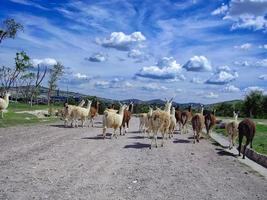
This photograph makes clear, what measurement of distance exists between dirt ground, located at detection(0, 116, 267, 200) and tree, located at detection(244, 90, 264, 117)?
81428 millimetres

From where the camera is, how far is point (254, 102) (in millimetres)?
99750

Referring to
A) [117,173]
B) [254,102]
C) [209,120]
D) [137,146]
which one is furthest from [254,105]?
[117,173]

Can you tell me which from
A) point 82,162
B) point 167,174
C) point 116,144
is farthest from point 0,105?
point 167,174

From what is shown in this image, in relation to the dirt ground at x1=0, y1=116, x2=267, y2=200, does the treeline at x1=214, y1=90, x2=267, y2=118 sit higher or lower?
higher

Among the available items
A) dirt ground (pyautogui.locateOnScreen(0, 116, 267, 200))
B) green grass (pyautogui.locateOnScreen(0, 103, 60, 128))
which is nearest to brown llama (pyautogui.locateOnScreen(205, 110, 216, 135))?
dirt ground (pyautogui.locateOnScreen(0, 116, 267, 200))

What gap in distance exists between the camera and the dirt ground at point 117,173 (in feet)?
35.4

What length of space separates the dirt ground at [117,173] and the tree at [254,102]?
267 feet

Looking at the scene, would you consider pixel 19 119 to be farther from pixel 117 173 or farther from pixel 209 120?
pixel 117 173

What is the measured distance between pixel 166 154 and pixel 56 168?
654 centimetres

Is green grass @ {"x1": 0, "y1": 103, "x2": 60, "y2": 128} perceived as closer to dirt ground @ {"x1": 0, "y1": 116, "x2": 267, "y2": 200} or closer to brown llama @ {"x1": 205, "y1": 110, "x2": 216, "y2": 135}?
dirt ground @ {"x1": 0, "y1": 116, "x2": 267, "y2": 200}

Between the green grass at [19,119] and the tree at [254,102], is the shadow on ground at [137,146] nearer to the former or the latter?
the green grass at [19,119]

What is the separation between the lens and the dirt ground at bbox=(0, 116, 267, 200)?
10.8m

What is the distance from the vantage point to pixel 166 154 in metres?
18.8

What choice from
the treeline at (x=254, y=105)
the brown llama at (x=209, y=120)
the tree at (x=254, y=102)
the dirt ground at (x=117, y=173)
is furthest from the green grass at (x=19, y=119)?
the tree at (x=254, y=102)
